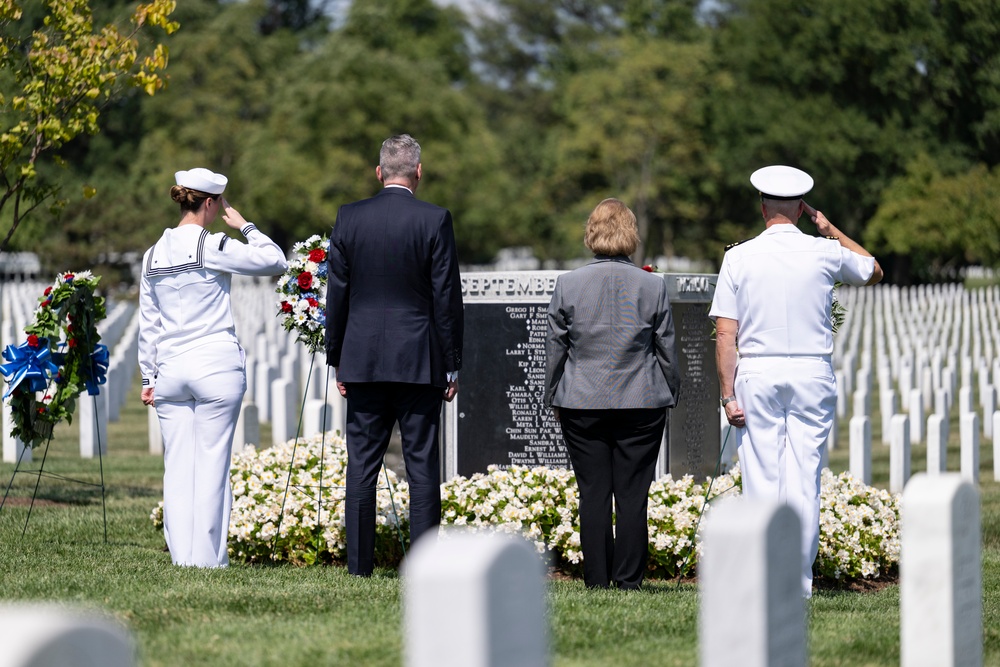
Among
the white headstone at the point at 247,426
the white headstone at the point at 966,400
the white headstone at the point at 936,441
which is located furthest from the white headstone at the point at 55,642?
the white headstone at the point at 966,400

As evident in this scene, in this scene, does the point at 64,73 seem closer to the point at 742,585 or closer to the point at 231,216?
the point at 231,216

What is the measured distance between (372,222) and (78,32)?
353cm

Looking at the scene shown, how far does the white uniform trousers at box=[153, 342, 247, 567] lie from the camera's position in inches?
263

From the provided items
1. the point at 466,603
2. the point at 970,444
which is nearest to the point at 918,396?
the point at 970,444

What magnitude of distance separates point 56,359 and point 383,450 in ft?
9.59

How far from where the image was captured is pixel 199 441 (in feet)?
22.1

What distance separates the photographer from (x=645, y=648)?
4.79 metres

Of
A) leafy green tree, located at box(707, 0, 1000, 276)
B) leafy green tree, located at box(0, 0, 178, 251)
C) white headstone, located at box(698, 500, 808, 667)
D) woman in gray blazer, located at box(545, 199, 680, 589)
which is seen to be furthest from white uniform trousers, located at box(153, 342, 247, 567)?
leafy green tree, located at box(707, 0, 1000, 276)

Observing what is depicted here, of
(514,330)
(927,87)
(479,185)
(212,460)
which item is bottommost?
(212,460)

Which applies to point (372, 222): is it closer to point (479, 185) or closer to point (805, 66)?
point (479, 185)

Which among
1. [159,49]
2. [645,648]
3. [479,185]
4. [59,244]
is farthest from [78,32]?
[479,185]

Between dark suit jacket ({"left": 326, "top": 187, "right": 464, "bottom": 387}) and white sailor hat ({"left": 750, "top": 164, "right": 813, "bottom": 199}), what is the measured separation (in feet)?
4.57

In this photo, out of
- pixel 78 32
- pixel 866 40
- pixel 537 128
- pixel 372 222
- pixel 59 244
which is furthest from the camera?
pixel 537 128

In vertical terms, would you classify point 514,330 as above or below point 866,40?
below
